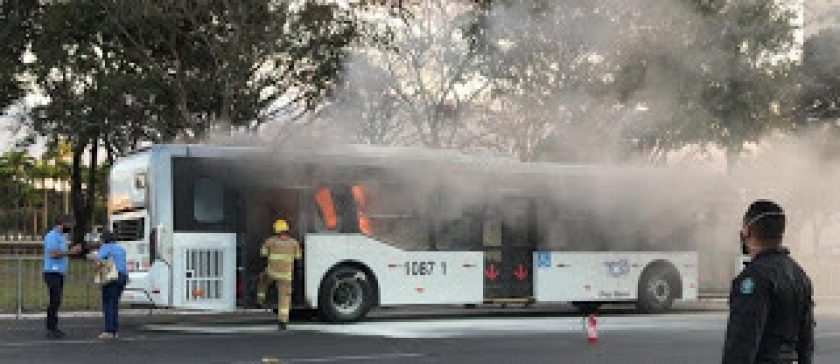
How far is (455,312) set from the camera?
23.5 m

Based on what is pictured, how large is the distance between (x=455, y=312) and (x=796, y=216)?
263 inches

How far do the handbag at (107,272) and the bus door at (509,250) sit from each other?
23.4ft

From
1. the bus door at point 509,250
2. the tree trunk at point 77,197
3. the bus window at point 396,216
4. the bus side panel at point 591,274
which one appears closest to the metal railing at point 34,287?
the bus window at point 396,216

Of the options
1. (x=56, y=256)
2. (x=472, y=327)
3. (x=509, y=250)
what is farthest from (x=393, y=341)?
(x=509, y=250)

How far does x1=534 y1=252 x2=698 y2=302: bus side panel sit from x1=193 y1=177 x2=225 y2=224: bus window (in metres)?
6.09

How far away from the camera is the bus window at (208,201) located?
18641mm

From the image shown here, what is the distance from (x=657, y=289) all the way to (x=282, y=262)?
8.77 m

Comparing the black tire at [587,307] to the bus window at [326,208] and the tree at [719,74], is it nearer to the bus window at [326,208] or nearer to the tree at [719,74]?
the tree at [719,74]

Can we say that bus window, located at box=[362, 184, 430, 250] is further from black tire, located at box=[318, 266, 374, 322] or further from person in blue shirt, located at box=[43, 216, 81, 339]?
person in blue shirt, located at box=[43, 216, 81, 339]

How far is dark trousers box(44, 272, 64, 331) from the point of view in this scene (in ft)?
53.8

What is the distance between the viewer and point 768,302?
186 inches

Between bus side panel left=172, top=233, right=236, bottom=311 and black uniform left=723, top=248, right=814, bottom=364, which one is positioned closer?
black uniform left=723, top=248, right=814, bottom=364

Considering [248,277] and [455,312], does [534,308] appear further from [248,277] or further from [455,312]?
[248,277]

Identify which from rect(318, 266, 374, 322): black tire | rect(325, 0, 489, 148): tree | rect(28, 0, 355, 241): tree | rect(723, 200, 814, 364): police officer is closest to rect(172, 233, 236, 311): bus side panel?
rect(318, 266, 374, 322): black tire
